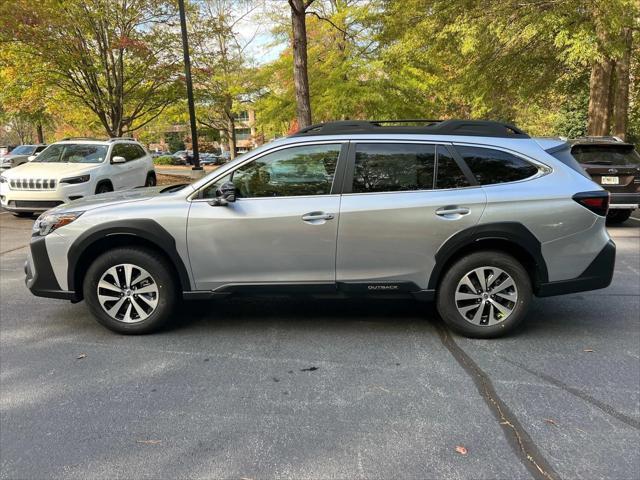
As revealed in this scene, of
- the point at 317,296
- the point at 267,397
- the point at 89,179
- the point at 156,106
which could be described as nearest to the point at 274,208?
the point at 317,296

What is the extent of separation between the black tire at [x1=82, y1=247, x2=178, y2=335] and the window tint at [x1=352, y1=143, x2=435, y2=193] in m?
1.78

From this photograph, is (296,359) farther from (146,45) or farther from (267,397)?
(146,45)

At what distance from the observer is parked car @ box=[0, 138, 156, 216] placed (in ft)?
31.2

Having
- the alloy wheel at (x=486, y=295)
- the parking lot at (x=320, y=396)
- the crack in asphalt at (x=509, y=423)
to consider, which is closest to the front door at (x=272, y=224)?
the parking lot at (x=320, y=396)

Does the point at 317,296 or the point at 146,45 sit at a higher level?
the point at 146,45

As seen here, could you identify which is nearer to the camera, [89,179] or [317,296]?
[317,296]

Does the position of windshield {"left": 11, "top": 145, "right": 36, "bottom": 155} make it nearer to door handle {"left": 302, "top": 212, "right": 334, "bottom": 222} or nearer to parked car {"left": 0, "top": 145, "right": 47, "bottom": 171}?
parked car {"left": 0, "top": 145, "right": 47, "bottom": 171}

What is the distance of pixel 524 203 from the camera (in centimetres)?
397

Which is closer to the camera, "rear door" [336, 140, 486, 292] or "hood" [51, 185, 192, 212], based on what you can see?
"rear door" [336, 140, 486, 292]

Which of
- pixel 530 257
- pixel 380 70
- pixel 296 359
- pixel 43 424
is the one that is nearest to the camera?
pixel 43 424

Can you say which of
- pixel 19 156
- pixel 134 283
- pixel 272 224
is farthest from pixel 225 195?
pixel 19 156

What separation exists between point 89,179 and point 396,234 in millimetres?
8073

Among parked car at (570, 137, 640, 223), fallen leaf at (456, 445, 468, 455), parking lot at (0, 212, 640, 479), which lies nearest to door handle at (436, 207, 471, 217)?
parking lot at (0, 212, 640, 479)

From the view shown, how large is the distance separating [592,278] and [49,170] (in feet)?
32.0
